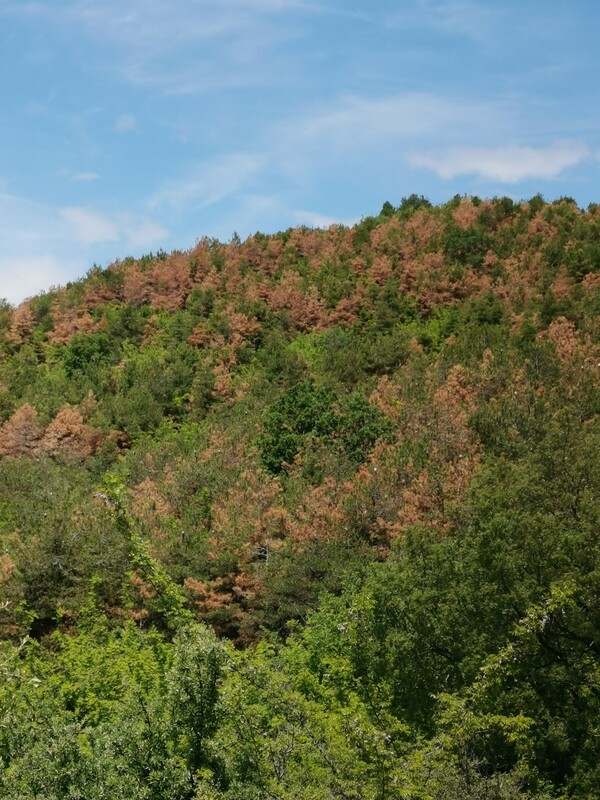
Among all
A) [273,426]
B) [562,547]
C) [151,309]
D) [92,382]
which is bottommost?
[562,547]

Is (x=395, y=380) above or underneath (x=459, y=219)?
underneath

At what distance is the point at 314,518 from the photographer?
102ft

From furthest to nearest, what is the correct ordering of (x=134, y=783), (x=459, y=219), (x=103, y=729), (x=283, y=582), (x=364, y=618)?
(x=459, y=219) → (x=283, y=582) → (x=364, y=618) → (x=103, y=729) → (x=134, y=783)

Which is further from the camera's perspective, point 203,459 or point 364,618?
point 203,459

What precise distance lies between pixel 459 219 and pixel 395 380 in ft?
89.2

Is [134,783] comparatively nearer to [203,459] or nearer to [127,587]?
[127,587]

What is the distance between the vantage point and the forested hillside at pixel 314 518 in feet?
38.4

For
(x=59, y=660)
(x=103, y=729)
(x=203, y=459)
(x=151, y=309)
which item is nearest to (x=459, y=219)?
(x=151, y=309)

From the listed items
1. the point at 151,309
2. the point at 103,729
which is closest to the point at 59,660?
the point at 103,729

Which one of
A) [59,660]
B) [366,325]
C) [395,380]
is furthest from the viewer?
[366,325]

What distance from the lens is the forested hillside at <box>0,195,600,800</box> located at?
38.4 feet

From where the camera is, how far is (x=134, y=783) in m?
11.0

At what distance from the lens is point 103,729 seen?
1461 cm

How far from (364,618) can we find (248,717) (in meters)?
7.42
